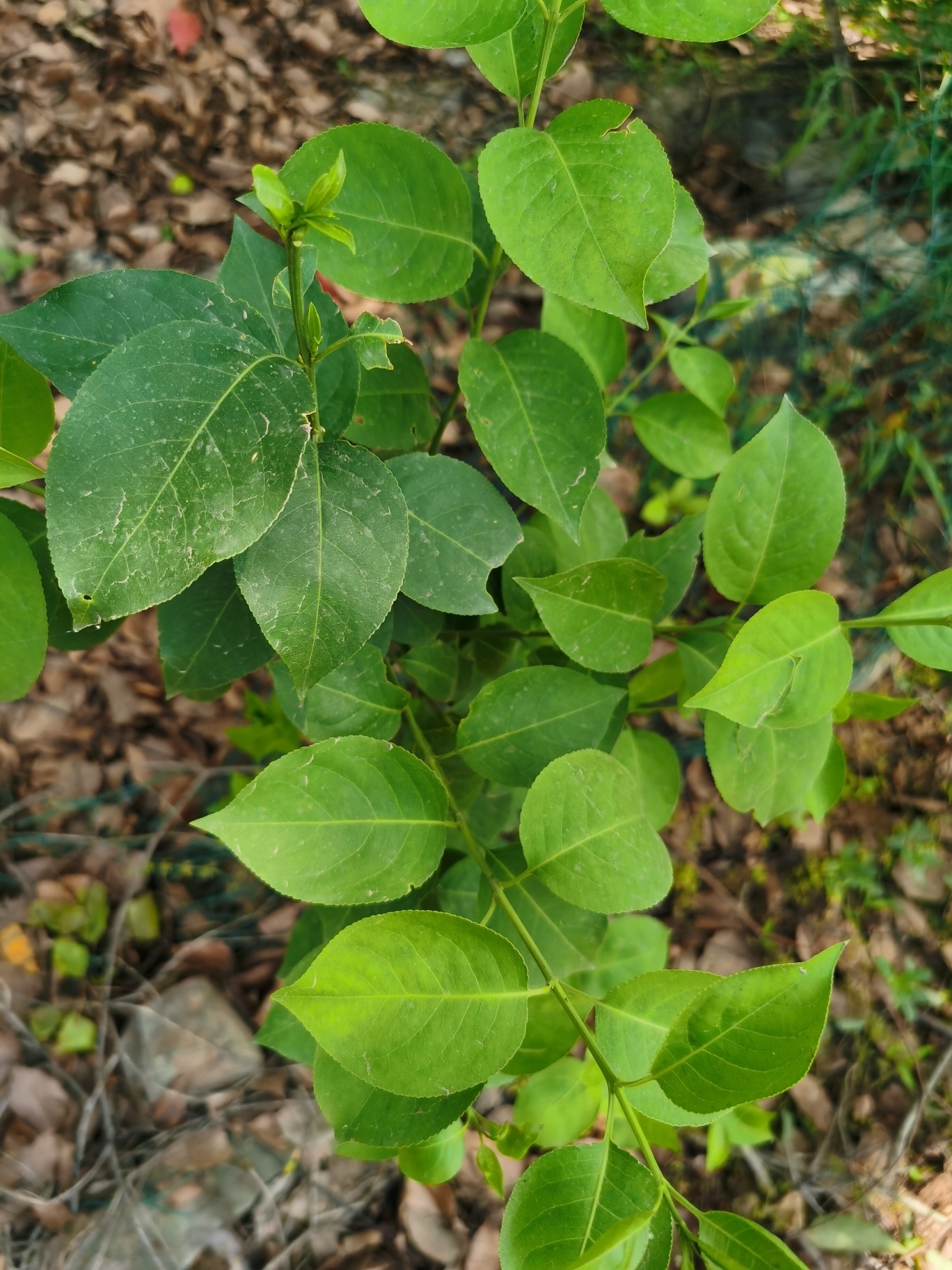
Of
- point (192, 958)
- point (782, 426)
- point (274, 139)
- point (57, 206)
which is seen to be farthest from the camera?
point (274, 139)

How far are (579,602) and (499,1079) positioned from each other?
0.72 meters

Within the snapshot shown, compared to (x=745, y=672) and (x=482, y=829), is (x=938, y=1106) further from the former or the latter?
(x=745, y=672)

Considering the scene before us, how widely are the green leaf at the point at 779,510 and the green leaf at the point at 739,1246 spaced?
644mm

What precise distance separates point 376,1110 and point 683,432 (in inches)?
→ 41.0

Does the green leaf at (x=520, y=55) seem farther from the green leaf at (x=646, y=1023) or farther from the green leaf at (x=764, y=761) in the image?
the green leaf at (x=646, y=1023)

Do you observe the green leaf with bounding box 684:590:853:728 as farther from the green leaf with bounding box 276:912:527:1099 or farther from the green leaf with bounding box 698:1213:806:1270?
the green leaf with bounding box 698:1213:806:1270

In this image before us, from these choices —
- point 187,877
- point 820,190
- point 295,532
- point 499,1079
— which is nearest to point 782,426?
point 295,532

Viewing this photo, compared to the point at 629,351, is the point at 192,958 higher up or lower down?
lower down

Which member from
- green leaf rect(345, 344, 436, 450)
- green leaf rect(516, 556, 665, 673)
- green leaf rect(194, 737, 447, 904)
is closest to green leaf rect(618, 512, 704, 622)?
green leaf rect(516, 556, 665, 673)

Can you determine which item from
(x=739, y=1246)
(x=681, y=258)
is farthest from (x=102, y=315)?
(x=739, y=1246)

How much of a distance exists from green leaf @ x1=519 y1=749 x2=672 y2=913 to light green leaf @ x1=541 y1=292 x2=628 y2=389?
0.58 metres

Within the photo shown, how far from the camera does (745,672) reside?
0.87m

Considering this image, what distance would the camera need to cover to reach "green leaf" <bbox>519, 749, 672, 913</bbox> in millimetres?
908

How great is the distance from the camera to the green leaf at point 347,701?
99cm
